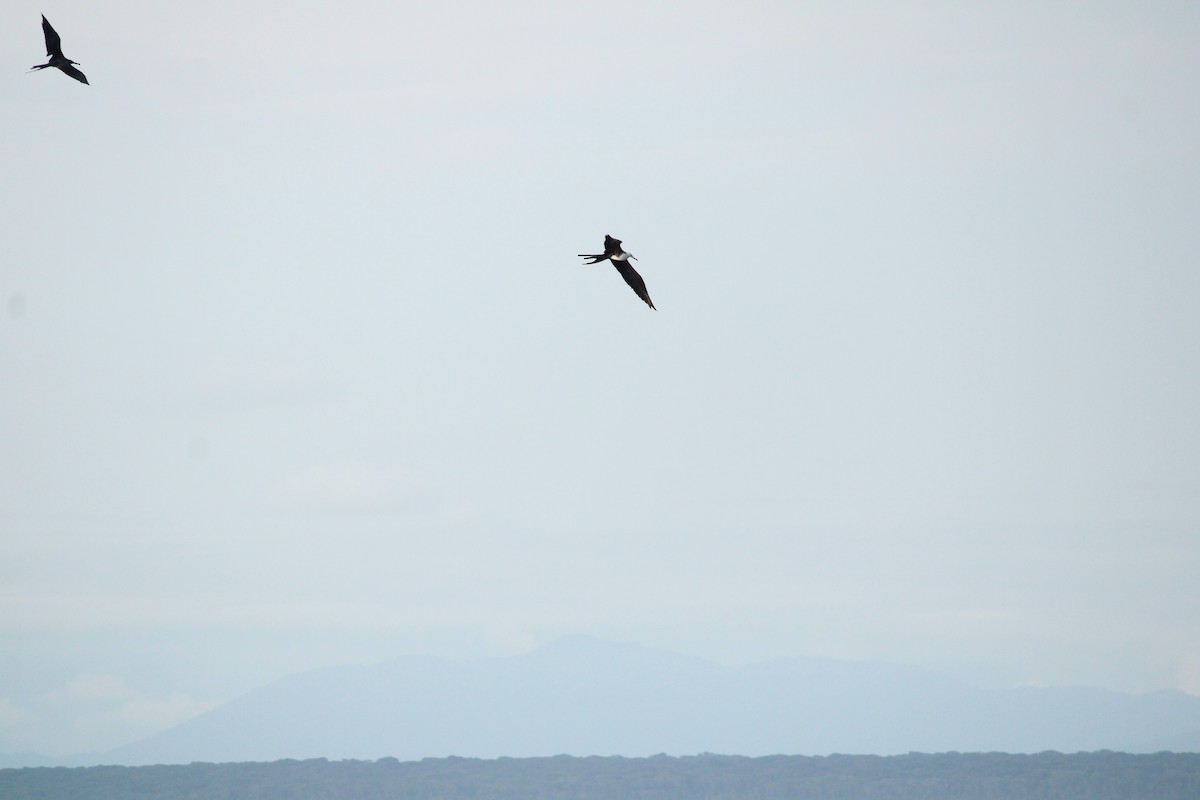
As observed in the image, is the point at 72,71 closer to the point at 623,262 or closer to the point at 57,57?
the point at 57,57

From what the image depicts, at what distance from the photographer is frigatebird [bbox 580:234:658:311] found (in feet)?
152

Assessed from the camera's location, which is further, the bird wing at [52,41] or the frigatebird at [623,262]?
the bird wing at [52,41]

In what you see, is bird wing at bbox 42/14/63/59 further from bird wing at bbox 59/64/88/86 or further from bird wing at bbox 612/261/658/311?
bird wing at bbox 612/261/658/311

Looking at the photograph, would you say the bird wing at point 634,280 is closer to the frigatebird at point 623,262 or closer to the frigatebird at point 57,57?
the frigatebird at point 623,262

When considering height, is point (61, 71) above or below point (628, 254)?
above

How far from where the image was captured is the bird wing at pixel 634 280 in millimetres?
49125

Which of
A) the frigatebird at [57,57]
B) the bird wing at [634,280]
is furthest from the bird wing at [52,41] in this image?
the bird wing at [634,280]

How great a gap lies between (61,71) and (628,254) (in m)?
28.8

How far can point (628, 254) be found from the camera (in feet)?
158

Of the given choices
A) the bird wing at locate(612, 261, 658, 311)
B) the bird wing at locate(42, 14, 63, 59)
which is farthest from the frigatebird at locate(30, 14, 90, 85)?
the bird wing at locate(612, 261, 658, 311)

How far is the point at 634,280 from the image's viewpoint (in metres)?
49.8

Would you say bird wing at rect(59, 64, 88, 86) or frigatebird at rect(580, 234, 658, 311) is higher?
bird wing at rect(59, 64, 88, 86)

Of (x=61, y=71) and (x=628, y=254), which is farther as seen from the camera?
(x=61, y=71)

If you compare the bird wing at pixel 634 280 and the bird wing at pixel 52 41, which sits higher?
the bird wing at pixel 52 41
